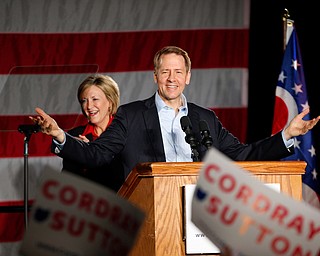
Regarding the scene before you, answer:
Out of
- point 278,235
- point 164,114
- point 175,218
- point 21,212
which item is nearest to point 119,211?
point 278,235

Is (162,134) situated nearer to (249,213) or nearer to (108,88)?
(108,88)

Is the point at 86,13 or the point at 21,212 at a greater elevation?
the point at 86,13

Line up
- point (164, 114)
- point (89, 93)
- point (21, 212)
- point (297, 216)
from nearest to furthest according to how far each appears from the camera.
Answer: point (297, 216) < point (164, 114) < point (89, 93) < point (21, 212)

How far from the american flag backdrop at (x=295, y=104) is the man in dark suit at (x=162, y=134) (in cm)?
172

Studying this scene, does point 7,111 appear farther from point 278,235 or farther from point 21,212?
point 278,235

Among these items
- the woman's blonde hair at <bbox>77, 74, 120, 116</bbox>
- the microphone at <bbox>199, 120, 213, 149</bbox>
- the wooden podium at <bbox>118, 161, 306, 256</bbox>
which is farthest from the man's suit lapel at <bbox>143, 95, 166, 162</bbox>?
the woman's blonde hair at <bbox>77, 74, 120, 116</bbox>

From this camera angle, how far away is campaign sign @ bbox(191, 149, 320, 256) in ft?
4.63

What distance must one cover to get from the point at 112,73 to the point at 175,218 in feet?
9.40

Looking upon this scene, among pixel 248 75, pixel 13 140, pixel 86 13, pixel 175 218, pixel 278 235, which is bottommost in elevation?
pixel 278 235

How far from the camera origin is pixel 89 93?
468 cm

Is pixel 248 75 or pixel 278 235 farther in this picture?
pixel 248 75

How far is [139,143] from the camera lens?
11.2 feet

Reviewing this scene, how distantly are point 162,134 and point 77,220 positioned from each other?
1995mm

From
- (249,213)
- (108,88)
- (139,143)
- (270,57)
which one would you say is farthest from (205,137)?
(270,57)
